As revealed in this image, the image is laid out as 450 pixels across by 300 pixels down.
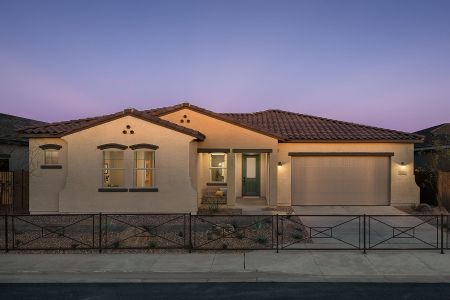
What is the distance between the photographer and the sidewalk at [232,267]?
8.75m

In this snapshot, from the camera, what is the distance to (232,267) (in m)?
9.37

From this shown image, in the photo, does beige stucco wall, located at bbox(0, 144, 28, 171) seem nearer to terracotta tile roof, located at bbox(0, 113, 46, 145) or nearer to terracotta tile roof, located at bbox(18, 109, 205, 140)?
terracotta tile roof, located at bbox(0, 113, 46, 145)

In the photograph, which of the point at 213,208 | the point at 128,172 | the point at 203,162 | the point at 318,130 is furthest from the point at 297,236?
the point at 203,162

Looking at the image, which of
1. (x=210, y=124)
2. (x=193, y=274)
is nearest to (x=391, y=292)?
(x=193, y=274)

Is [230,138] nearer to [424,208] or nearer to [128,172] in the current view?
[128,172]

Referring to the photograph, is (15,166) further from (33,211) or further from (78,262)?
(78,262)

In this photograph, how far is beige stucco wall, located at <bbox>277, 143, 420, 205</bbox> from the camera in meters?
19.0

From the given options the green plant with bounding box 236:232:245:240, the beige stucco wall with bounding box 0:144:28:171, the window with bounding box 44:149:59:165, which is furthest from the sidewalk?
the beige stucco wall with bounding box 0:144:28:171

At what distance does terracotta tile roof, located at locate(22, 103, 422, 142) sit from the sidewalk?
703cm

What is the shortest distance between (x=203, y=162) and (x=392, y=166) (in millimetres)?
9365

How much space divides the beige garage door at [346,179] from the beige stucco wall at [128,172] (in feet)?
19.8

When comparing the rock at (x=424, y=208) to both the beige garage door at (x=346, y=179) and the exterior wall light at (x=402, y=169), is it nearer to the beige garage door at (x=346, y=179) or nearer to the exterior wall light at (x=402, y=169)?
the beige garage door at (x=346, y=179)

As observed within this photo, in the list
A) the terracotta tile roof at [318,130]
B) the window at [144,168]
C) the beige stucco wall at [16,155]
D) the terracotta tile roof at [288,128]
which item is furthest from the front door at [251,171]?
the beige stucco wall at [16,155]

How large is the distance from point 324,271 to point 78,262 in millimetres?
5925
